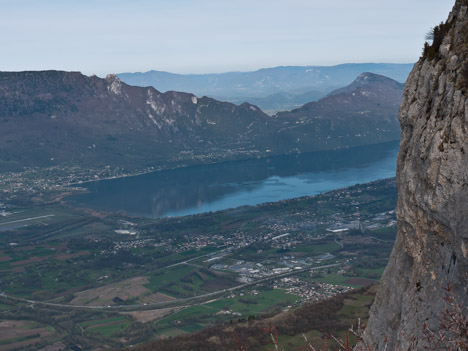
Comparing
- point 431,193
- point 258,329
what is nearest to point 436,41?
point 431,193

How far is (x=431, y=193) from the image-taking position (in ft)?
55.0

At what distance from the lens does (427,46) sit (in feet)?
66.4

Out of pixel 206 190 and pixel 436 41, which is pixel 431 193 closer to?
pixel 436 41

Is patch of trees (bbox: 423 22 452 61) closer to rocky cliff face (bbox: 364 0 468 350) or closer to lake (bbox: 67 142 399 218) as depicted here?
rocky cliff face (bbox: 364 0 468 350)

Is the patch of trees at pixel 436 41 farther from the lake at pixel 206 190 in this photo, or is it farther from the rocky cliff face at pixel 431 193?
the lake at pixel 206 190

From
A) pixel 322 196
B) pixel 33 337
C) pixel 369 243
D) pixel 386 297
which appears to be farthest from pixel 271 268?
pixel 386 297

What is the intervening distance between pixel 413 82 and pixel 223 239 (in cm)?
9913

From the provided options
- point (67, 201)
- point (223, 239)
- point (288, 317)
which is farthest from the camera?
Answer: point (67, 201)

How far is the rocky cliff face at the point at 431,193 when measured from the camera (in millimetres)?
15711

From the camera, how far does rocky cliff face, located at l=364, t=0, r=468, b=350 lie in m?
15.7

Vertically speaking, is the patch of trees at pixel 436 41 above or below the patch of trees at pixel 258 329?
above

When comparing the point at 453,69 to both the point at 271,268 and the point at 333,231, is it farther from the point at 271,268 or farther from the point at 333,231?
the point at 333,231

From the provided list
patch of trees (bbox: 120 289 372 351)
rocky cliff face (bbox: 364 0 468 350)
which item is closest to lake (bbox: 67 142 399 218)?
patch of trees (bbox: 120 289 372 351)

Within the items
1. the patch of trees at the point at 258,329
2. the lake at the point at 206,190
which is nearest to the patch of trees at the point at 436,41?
the patch of trees at the point at 258,329
